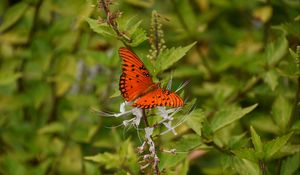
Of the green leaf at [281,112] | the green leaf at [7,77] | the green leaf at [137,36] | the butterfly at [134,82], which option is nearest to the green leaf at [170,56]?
the green leaf at [137,36]

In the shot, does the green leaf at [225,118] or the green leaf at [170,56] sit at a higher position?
the green leaf at [170,56]

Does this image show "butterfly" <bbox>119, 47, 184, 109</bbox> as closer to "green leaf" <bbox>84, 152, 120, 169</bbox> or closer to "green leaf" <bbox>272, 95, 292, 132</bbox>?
"green leaf" <bbox>84, 152, 120, 169</bbox>

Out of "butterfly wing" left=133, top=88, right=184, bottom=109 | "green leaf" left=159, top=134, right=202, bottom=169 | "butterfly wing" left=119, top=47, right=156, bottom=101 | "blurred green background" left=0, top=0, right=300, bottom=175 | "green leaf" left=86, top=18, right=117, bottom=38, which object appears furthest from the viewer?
"blurred green background" left=0, top=0, right=300, bottom=175

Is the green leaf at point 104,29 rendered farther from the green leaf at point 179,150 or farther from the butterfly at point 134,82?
the green leaf at point 179,150

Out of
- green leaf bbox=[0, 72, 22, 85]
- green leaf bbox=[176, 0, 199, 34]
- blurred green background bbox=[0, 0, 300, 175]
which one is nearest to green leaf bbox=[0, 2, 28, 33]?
blurred green background bbox=[0, 0, 300, 175]

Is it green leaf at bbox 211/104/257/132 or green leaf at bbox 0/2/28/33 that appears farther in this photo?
green leaf at bbox 0/2/28/33

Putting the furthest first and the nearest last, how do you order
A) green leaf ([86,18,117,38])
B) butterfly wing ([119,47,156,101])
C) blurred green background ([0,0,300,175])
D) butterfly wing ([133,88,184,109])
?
blurred green background ([0,0,300,175]) → green leaf ([86,18,117,38]) → butterfly wing ([119,47,156,101]) → butterfly wing ([133,88,184,109])
